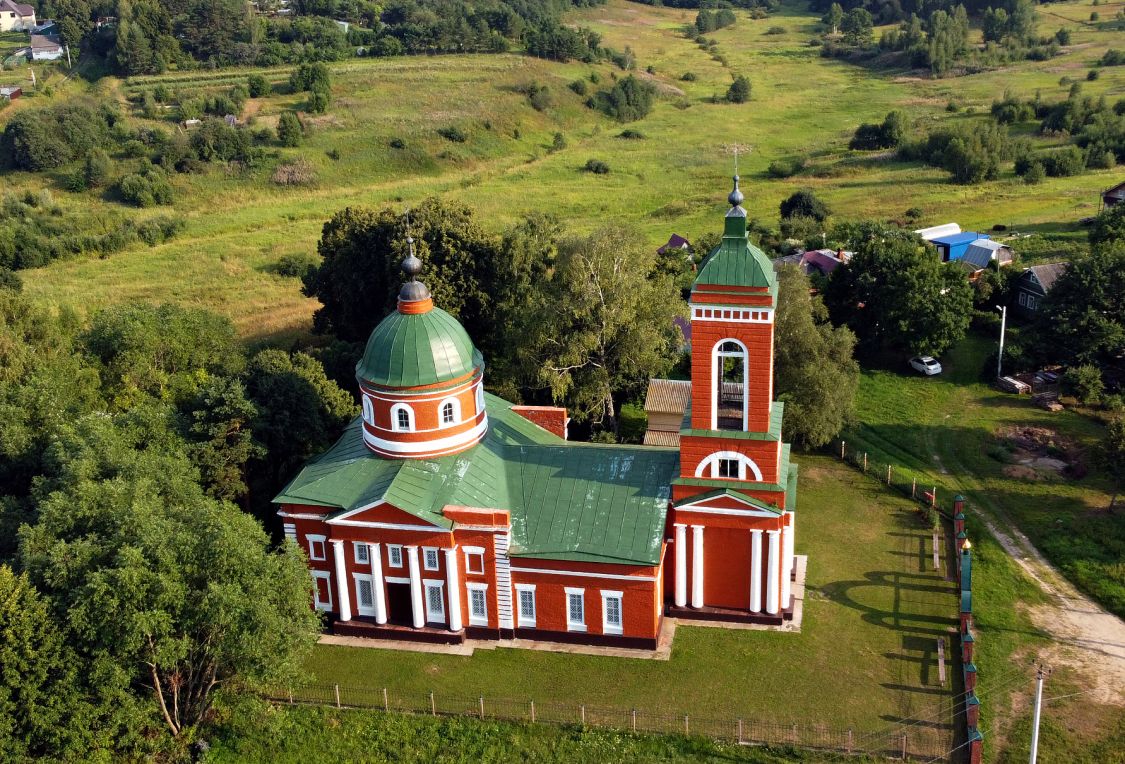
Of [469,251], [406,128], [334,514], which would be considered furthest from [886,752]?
[406,128]

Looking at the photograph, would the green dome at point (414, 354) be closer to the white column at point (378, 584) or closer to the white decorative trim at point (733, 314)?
the white column at point (378, 584)

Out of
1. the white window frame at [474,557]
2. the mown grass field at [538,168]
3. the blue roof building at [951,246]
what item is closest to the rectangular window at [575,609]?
the white window frame at [474,557]

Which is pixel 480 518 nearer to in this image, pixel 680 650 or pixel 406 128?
pixel 680 650

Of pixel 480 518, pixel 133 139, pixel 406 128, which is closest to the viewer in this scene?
pixel 480 518

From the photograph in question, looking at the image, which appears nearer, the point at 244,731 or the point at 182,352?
the point at 244,731

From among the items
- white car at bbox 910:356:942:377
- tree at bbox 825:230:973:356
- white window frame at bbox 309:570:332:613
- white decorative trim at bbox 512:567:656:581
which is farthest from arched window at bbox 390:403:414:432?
white car at bbox 910:356:942:377

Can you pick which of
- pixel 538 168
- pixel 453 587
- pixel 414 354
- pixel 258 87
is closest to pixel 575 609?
pixel 453 587

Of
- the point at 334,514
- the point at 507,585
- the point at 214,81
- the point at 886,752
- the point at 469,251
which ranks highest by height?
the point at 214,81

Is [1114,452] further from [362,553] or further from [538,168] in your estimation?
[538,168]
